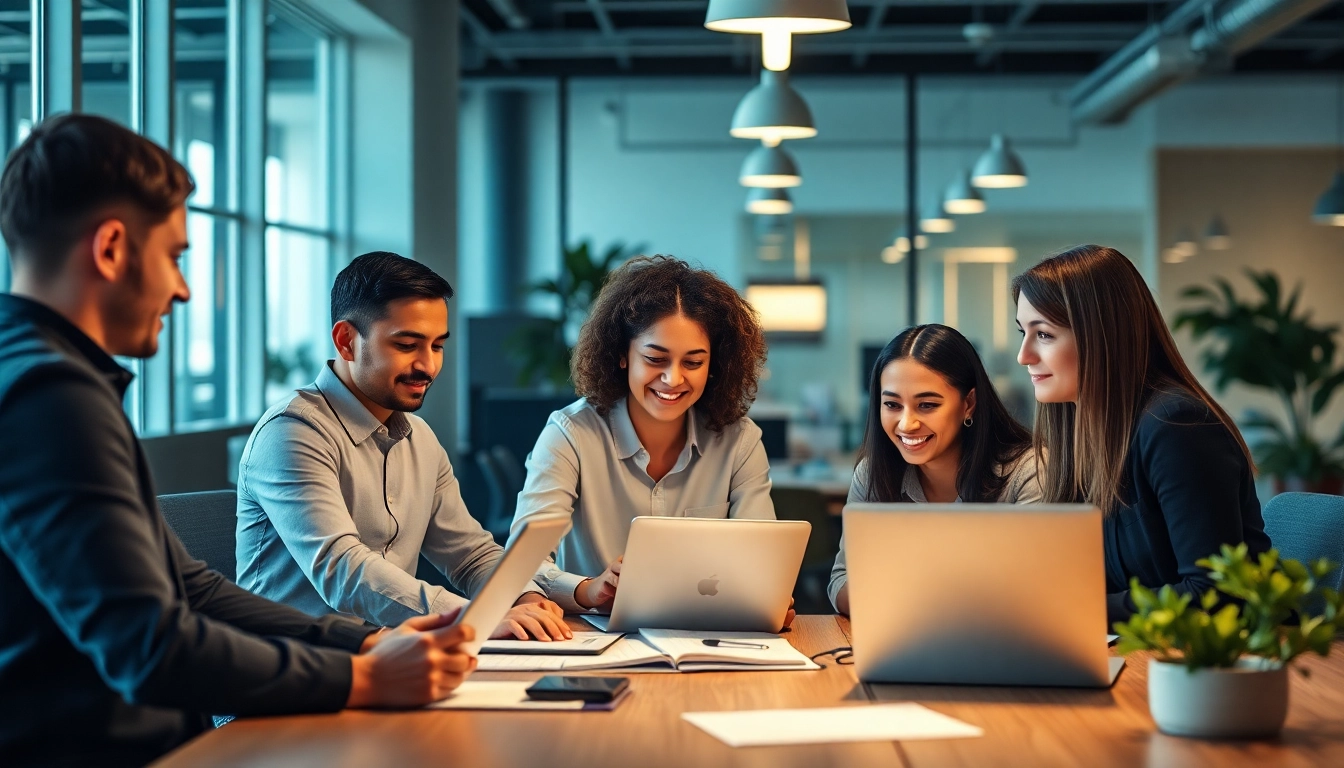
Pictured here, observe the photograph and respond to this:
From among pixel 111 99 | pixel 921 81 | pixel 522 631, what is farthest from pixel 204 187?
pixel 921 81

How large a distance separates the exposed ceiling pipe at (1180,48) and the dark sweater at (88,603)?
20.2 ft

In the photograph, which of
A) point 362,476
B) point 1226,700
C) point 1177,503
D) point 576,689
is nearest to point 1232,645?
point 1226,700

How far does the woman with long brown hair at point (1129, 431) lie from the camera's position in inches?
89.9

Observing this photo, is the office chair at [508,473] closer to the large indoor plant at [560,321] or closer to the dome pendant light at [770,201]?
the large indoor plant at [560,321]

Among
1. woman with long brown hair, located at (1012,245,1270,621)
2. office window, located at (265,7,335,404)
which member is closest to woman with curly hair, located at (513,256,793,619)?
woman with long brown hair, located at (1012,245,1270,621)

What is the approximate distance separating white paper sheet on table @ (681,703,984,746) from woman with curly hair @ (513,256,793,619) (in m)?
1.12

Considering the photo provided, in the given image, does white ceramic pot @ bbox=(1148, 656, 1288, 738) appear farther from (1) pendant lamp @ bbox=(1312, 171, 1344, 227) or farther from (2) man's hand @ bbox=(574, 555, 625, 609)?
(1) pendant lamp @ bbox=(1312, 171, 1344, 227)

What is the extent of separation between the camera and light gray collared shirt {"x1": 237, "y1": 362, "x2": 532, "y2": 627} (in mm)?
2344

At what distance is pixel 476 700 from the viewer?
1.77m

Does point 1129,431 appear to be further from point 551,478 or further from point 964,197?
point 964,197

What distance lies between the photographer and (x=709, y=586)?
87.1 inches

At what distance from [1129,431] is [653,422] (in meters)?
1.06

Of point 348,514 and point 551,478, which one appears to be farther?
point 551,478

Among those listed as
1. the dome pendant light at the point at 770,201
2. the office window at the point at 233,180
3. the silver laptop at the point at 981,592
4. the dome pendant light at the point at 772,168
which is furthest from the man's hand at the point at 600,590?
the dome pendant light at the point at 770,201
